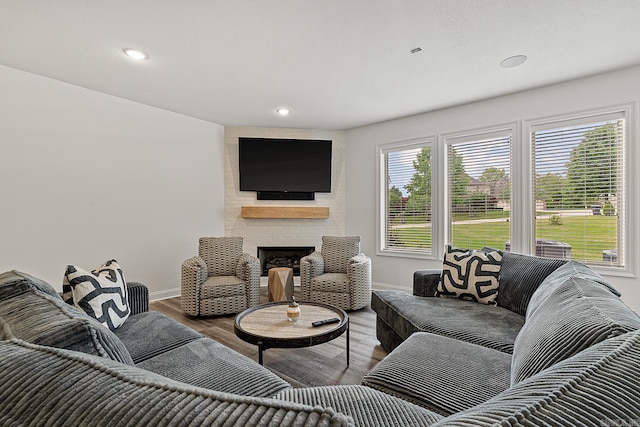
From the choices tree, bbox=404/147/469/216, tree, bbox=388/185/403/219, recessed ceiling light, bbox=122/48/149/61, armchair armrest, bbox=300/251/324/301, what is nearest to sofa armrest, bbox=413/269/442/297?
armchair armrest, bbox=300/251/324/301

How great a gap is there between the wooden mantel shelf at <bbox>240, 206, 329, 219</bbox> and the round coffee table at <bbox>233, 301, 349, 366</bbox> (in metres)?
2.30

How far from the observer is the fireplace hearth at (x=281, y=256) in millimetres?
5027

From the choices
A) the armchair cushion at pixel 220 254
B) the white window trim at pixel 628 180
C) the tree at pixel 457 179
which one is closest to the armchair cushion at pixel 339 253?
the armchair cushion at pixel 220 254

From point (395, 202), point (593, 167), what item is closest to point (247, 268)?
point (395, 202)

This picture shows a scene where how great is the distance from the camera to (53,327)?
81 cm

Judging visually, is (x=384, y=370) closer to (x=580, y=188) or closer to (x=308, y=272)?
(x=308, y=272)

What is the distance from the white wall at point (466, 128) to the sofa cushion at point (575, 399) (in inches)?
135

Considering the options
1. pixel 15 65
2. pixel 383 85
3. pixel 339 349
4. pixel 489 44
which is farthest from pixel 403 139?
pixel 15 65

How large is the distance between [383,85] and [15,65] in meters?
3.56

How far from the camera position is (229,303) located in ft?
11.6

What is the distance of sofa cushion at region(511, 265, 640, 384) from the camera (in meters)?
0.89

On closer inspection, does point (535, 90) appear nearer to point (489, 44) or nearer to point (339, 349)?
point (489, 44)

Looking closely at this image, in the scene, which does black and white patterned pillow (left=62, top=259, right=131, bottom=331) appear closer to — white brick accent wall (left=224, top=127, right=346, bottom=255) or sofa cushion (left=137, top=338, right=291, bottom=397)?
sofa cushion (left=137, top=338, right=291, bottom=397)

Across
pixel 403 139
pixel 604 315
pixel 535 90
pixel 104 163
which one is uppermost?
pixel 535 90
